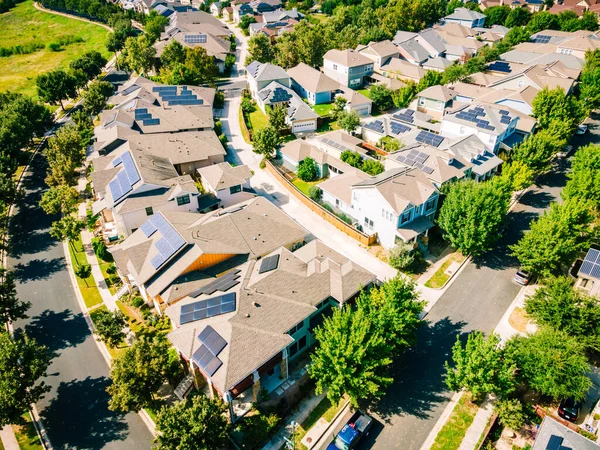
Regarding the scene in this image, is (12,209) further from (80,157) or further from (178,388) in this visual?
(178,388)

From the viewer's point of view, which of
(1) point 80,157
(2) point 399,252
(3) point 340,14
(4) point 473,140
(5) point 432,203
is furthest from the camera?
(3) point 340,14

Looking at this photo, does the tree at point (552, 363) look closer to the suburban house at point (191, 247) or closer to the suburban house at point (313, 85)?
the suburban house at point (191, 247)

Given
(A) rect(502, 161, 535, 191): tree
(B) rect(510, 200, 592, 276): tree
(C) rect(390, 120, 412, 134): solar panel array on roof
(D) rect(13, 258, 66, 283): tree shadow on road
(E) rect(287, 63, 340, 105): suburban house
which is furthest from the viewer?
(E) rect(287, 63, 340, 105): suburban house

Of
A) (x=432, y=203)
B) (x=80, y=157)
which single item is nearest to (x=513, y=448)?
(x=432, y=203)

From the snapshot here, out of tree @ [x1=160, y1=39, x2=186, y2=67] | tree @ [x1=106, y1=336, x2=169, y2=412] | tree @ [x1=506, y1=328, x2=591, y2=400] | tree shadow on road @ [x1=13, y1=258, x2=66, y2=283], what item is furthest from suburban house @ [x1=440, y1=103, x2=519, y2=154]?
tree @ [x1=160, y1=39, x2=186, y2=67]

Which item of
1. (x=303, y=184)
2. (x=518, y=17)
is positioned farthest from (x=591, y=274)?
(x=518, y=17)

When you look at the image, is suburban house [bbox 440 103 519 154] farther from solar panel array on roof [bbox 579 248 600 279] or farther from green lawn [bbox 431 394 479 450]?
green lawn [bbox 431 394 479 450]

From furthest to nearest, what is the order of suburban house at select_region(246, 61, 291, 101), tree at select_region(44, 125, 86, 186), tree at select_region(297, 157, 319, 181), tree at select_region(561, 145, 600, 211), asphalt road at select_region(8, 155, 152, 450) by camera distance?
suburban house at select_region(246, 61, 291, 101) < tree at select_region(297, 157, 319, 181) < tree at select_region(44, 125, 86, 186) < tree at select_region(561, 145, 600, 211) < asphalt road at select_region(8, 155, 152, 450)
